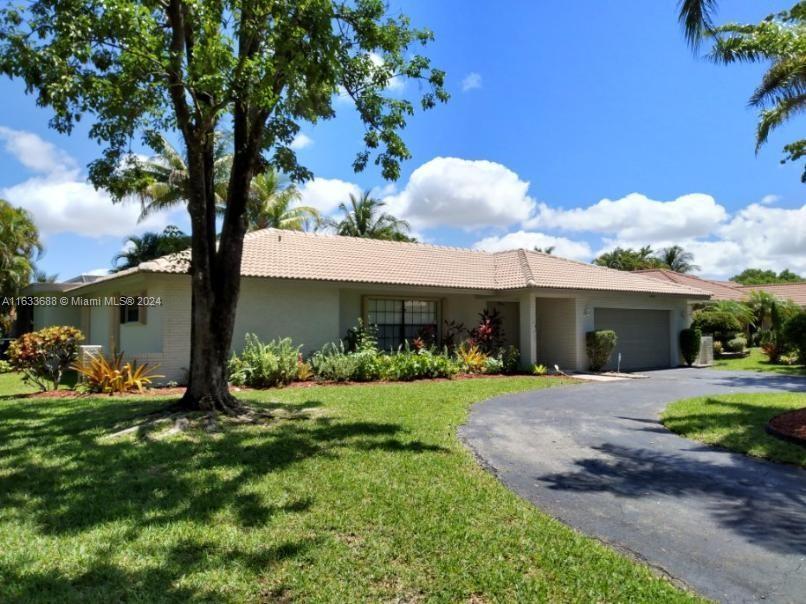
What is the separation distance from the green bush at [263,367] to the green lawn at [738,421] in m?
8.71

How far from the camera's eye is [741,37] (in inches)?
451

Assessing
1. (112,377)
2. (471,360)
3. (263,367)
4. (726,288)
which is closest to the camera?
(112,377)

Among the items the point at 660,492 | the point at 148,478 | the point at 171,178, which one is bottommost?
the point at 660,492

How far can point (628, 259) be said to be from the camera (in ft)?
192

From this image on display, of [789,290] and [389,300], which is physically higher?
[789,290]

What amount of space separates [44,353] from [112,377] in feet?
5.44

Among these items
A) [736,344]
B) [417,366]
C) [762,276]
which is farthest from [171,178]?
[762,276]

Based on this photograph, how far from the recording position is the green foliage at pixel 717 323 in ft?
85.7

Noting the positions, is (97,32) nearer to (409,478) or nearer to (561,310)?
(409,478)

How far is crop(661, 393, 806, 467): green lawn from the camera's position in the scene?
7645 mm

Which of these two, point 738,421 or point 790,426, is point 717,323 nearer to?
point 738,421

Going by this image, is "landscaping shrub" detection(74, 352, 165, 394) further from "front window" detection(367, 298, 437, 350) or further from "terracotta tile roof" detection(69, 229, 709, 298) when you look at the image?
"front window" detection(367, 298, 437, 350)

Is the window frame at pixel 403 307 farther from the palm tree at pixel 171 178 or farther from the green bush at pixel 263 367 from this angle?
the palm tree at pixel 171 178

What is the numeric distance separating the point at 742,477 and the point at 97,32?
9.51 metres
